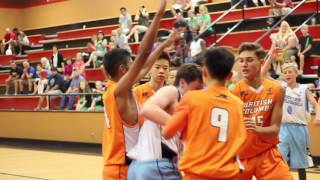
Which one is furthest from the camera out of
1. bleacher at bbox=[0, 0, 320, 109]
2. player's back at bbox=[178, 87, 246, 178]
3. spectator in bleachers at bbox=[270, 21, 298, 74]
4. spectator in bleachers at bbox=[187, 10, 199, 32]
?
spectator in bleachers at bbox=[187, 10, 199, 32]

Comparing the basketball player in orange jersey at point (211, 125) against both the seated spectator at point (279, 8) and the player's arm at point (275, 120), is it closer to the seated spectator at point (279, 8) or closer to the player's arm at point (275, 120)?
the player's arm at point (275, 120)

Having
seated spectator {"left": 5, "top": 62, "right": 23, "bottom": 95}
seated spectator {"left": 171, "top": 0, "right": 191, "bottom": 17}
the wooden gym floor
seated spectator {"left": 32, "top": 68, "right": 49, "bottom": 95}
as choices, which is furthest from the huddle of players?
seated spectator {"left": 5, "top": 62, "right": 23, "bottom": 95}

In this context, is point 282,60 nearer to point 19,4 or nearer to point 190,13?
point 190,13

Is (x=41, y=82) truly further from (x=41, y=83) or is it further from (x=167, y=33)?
Result: (x=167, y=33)

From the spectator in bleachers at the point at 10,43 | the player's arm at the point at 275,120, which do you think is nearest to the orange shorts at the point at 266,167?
the player's arm at the point at 275,120

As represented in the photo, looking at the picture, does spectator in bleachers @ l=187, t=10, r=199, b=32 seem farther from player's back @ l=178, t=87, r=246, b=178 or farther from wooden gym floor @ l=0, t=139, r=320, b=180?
player's back @ l=178, t=87, r=246, b=178

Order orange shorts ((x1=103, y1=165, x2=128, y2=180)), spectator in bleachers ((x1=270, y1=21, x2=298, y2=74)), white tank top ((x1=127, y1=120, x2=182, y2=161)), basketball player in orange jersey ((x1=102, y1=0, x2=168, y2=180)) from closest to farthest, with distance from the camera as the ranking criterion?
white tank top ((x1=127, y1=120, x2=182, y2=161)) → basketball player in orange jersey ((x1=102, y1=0, x2=168, y2=180)) → orange shorts ((x1=103, y1=165, x2=128, y2=180)) → spectator in bleachers ((x1=270, y1=21, x2=298, y2=74))

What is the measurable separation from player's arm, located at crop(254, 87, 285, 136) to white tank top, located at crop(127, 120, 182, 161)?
2.63 feet

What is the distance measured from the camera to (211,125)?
340 cm

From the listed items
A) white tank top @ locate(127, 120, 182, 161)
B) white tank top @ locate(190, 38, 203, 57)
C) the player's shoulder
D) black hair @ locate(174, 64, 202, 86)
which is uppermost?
white tank top @ locate(190, 38, 203, 57)

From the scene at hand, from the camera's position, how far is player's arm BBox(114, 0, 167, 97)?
375 cm

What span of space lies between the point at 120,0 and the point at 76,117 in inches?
473

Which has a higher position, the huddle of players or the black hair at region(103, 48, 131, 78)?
the black hair at region(103, 48, 131, 78)

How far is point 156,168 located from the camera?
383cm
